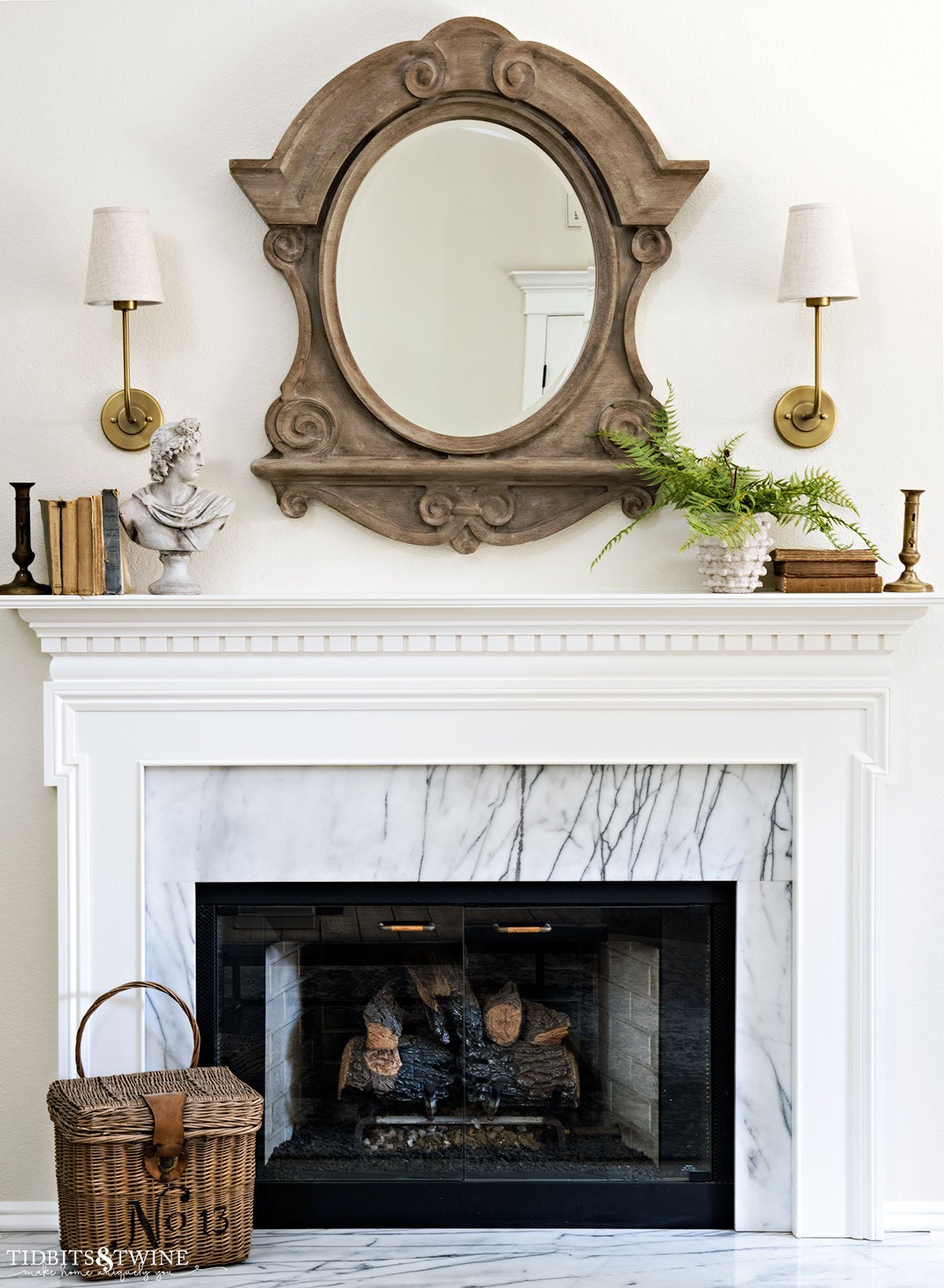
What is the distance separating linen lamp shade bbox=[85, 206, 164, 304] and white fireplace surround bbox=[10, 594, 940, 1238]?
0.62 metres

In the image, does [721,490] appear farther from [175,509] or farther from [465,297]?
[175,509]

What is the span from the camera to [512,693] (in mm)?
2289

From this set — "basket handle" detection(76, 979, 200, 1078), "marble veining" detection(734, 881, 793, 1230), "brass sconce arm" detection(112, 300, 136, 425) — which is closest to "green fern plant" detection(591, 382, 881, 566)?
"brass sconce arm" detection(112, 300, 136, 425)

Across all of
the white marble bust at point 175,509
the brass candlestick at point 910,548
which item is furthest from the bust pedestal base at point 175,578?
the brass candlestick at point 910,548

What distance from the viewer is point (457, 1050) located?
2438 millimetres

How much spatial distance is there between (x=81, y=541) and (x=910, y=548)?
1.58 metres

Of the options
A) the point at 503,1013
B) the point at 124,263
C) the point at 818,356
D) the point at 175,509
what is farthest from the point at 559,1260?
the point at 124,263

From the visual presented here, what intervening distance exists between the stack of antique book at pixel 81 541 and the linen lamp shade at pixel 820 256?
1.36 m

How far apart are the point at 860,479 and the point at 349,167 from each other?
1.19 m

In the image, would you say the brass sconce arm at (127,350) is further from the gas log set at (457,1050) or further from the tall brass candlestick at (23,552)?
the gas log set at (457,1050)

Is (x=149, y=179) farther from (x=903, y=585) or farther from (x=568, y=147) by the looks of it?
(x=903, y=585)

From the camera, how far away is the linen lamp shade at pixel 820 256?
2232mm

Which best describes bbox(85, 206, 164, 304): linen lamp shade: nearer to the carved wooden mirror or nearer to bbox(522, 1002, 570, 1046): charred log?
the carved wooden mirror

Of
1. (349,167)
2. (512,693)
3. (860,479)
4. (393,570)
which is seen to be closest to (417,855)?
(512,693)
